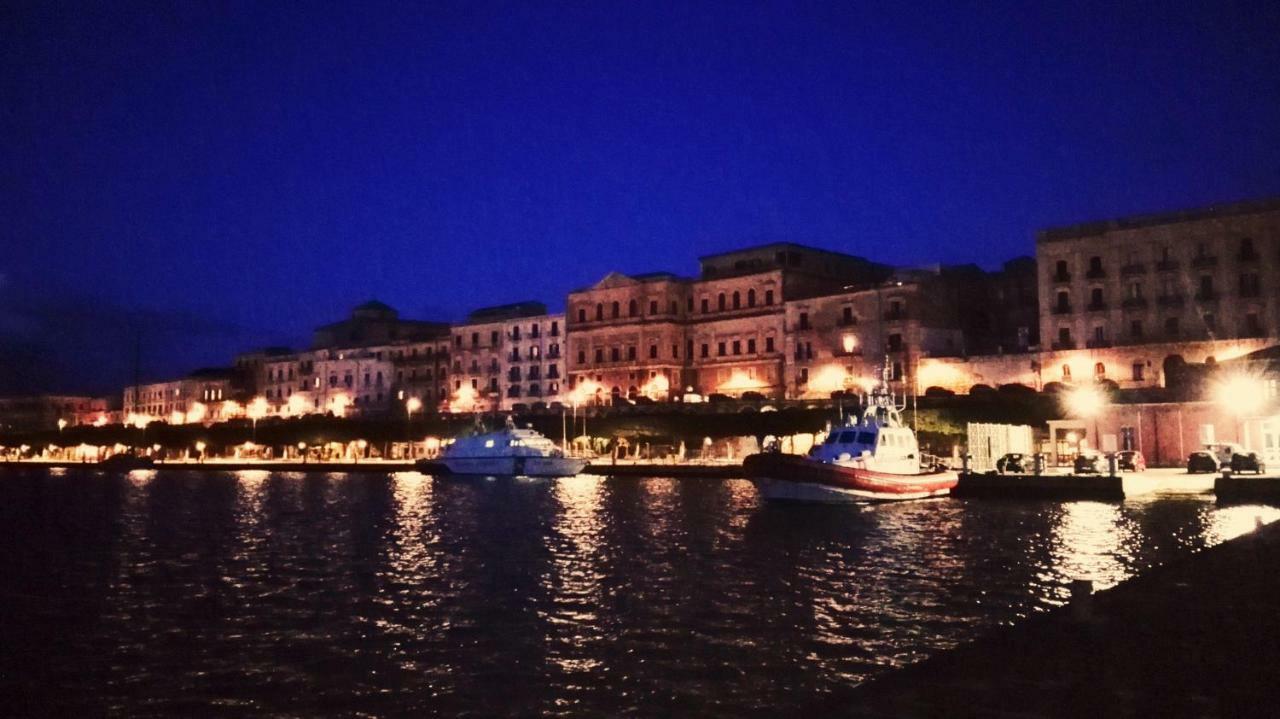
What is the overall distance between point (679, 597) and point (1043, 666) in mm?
10920

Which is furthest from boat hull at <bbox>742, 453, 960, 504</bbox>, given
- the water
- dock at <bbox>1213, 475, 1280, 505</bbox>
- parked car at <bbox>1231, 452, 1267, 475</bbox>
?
parked car at <bbox>1231, 452, 1267, 475</bbox>

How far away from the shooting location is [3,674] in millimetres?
15289

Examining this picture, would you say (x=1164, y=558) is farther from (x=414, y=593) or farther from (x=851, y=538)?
(x=414, y=593)

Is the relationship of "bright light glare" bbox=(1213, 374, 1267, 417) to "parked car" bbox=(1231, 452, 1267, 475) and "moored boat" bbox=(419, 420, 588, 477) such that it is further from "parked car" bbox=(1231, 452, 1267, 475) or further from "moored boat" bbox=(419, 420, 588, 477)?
"moored boat" bbox=(419, 420, 588, 477)

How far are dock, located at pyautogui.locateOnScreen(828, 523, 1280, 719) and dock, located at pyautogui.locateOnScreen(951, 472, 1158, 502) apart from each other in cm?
2825

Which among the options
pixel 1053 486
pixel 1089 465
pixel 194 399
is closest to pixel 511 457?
pixel 1089 465

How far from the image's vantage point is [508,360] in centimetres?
10406

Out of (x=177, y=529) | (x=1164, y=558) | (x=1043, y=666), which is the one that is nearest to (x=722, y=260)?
(x=177, y=529)

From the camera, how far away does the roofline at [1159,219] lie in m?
63.9

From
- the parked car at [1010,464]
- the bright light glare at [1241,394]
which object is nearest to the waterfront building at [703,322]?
the parked car at [1010,464]

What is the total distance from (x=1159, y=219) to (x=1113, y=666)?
65244mm

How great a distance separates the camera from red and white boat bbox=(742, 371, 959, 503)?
136 feet

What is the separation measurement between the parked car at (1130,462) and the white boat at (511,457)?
3421 cm

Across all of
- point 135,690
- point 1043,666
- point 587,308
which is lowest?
point 135,690
